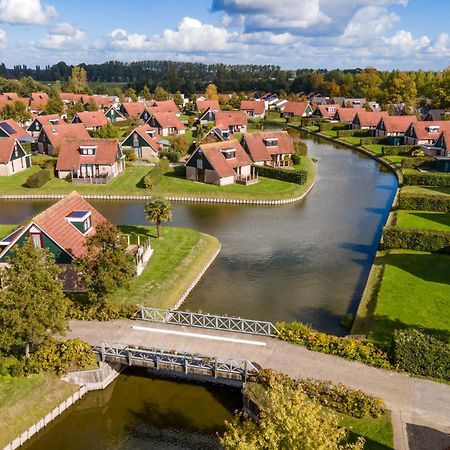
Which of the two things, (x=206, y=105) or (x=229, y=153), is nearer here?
(x=229, y=153)

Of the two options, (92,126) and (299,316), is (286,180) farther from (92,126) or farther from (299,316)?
(92,126)

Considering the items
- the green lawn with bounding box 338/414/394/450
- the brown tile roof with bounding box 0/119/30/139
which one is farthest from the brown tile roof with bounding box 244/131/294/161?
the green lawn with bounding box 338/414/394/450

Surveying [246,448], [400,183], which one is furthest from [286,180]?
[246,448]

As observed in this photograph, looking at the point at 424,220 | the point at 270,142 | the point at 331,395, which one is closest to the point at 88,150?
the point at 270,142

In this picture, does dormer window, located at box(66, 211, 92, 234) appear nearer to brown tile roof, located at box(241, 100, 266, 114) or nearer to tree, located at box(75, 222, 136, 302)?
tree, located at box(75, 222, 136, 302)

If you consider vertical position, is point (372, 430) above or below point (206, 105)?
below

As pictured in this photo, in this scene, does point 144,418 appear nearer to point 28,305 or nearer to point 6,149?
point 28,305

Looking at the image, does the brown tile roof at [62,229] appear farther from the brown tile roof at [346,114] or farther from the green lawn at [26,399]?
the brown tile roof at [346,114]

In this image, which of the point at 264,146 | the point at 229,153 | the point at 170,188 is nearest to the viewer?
the point at 170,188
